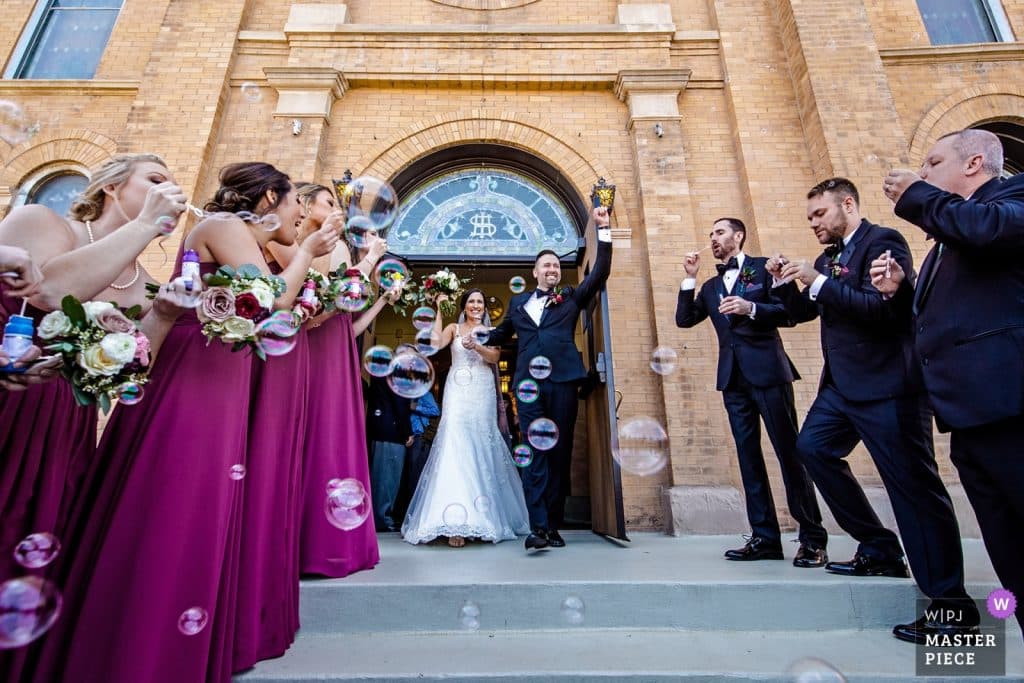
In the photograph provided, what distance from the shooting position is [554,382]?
468 cm

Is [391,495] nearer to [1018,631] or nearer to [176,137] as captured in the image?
[1018,631]

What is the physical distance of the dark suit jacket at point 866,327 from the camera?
3.21m

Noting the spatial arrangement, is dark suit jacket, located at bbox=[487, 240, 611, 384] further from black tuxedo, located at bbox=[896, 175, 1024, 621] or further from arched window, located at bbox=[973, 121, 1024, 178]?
arched window, located at bbox=[973, 121, 1024, 178]

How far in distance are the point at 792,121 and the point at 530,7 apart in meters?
4.55

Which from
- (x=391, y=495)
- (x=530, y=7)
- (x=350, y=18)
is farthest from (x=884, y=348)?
(x=350, y=18)

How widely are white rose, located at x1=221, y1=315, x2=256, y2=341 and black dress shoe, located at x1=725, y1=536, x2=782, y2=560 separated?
3774 mm

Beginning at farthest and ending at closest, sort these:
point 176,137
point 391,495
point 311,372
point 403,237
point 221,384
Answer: point 403,237
point 176,137
point 391,495
point 311,372
point 221,384

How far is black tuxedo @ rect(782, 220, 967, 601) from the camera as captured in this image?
9.73 ft

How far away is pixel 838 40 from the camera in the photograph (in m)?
7.91

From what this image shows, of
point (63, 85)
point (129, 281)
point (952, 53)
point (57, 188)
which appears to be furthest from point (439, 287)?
point (952, 53)

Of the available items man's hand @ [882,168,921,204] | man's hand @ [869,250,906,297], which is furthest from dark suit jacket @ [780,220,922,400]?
man's hand @ [882,168,921,204]

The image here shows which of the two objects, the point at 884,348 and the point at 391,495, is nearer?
the point at 884,348

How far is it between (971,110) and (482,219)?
7411mm

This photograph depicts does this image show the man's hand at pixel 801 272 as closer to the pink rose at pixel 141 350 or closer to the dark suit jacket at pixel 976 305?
the dark suit jacket at pixel 976 305
